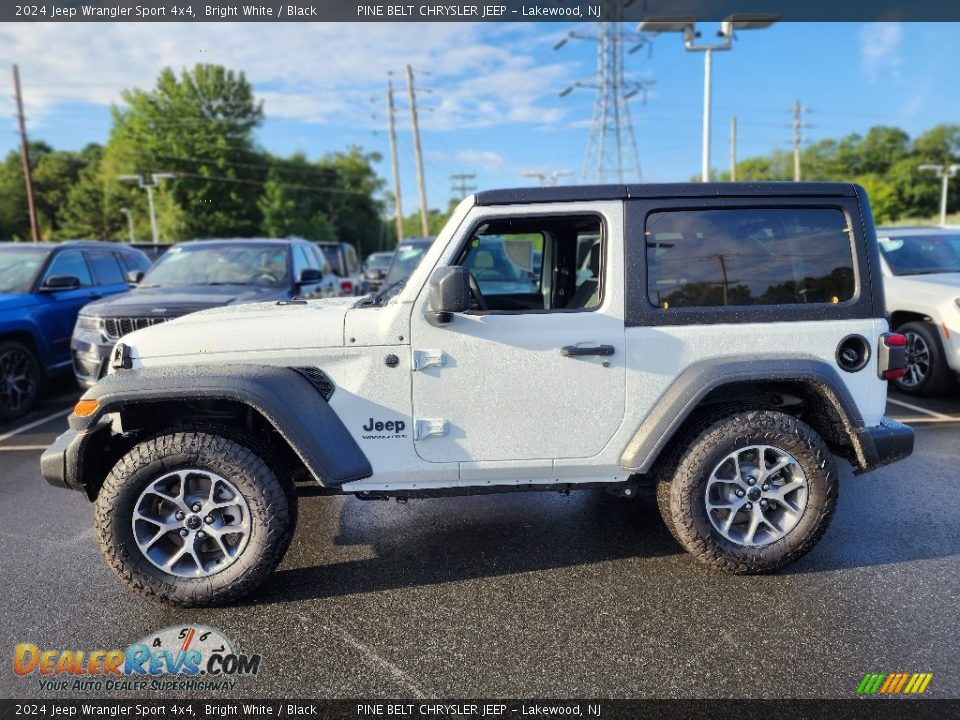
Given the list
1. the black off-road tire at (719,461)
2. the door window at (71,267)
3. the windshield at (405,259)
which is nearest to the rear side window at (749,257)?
the black off-road tire at (719,461)

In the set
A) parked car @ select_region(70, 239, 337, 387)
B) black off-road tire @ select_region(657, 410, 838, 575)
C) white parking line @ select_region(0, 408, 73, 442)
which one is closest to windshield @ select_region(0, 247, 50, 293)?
parked car @ select_region(70, 239, 337, 387)

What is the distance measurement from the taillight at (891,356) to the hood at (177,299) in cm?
535

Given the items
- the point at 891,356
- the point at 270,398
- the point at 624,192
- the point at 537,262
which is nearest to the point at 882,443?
the point at 891,356

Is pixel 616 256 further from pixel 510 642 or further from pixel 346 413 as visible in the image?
pixel 510 642

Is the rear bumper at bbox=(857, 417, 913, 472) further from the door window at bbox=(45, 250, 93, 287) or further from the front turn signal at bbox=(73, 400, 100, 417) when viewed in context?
the door window at bbox=(45, 250, 93, 287)

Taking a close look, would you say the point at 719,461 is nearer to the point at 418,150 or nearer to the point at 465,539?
the point at 465,539

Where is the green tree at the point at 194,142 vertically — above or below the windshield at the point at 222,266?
above

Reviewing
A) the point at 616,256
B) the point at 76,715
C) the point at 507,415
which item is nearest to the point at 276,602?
the point at 76,715

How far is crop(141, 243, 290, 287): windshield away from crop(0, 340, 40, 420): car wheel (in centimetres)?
143

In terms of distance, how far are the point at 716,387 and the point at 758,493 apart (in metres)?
0.60

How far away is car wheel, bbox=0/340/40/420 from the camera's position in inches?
262

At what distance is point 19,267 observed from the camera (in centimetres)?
732

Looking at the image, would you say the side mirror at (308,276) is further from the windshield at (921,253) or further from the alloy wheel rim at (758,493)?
the windshield at (921,253)

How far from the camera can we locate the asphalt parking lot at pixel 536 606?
2.50m
